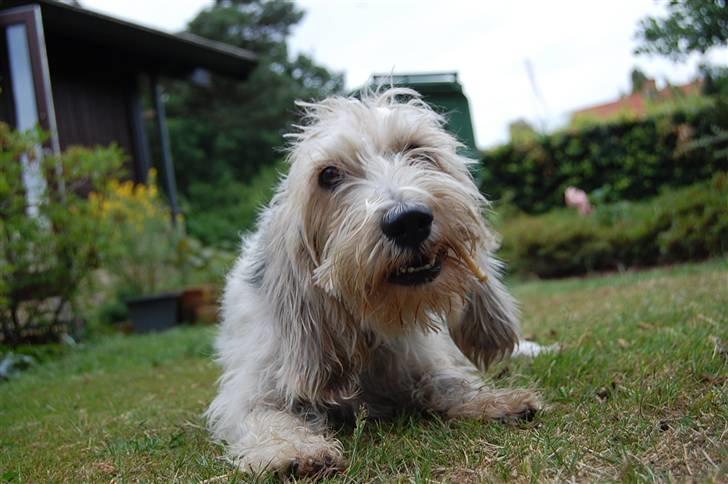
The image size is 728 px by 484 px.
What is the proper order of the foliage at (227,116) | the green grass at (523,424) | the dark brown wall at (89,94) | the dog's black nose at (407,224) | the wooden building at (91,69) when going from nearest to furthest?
the green grass at (523,424)
the dog's black nose at (407,224)
the wooden building at (91,69)
the dark brown wall at (89,94)
the foliage at (227,116)

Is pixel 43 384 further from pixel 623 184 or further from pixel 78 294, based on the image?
pixel 623 184

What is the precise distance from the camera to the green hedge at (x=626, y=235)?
9031mm

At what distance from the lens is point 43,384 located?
5195 millimetres

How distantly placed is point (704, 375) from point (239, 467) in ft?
6.26

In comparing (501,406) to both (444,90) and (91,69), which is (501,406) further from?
(91,69)

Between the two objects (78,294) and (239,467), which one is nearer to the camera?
(239,467)

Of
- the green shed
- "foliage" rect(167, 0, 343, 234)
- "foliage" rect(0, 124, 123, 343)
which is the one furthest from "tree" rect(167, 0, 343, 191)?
the green shed

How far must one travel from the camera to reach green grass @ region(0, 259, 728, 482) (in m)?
2.12

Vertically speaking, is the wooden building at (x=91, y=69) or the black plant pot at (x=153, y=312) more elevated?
the wooden building at (x=91, y=69)

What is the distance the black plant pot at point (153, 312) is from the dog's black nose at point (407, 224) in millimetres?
7532

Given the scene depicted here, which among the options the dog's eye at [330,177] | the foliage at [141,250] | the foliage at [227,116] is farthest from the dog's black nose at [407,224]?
the foliage at [227,116]

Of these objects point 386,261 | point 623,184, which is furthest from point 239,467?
point 623,184

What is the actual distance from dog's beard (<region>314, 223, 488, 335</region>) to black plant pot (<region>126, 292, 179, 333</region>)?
7.18m

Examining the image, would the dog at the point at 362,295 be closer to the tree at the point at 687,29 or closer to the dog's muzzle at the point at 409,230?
the dog's muzzle at the point at 409,230
